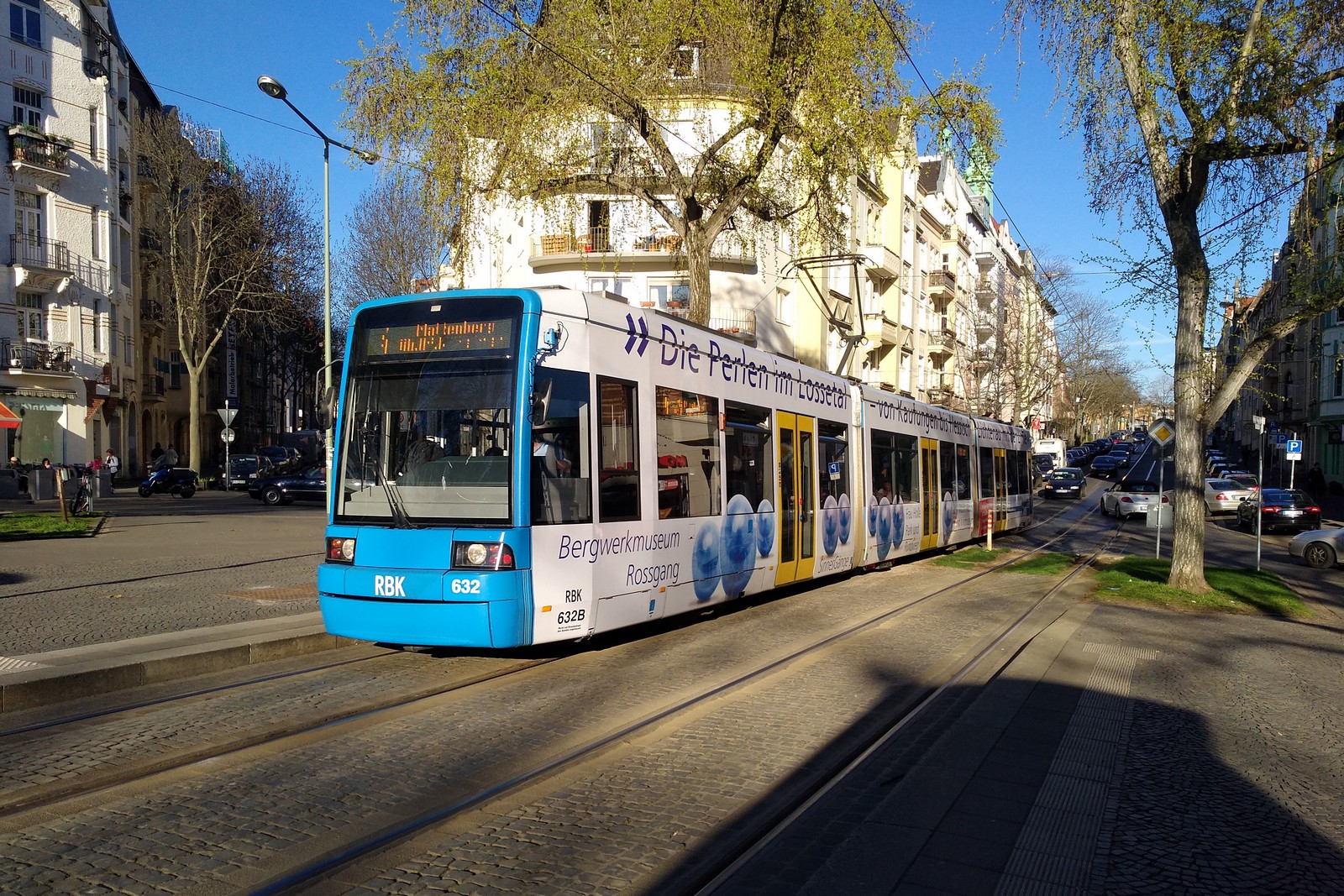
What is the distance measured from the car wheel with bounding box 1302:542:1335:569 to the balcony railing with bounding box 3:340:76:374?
1733 inches

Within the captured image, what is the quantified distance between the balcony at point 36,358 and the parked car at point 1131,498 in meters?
43.1

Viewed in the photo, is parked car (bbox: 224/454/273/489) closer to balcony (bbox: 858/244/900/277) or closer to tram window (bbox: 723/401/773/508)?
balcony (bbox: 858/244/900/277)

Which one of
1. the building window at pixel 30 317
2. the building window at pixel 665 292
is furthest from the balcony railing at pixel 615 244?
the building window at pixel 30 317

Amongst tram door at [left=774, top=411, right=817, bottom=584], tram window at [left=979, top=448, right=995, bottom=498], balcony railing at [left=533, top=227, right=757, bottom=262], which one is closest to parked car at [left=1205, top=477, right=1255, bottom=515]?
tram window at [left=979, top=448, right=995, bottom=498]

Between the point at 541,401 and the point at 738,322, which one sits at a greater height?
the point at 738,322

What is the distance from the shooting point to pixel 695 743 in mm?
6656

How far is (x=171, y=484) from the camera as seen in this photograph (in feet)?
127

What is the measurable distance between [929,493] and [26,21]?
137 feet

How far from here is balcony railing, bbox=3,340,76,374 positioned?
40.5 metres

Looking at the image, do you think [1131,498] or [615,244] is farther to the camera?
[1131,498]

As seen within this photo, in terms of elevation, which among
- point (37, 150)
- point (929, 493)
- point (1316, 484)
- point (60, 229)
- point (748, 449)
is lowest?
Answer: point (1316, 484)

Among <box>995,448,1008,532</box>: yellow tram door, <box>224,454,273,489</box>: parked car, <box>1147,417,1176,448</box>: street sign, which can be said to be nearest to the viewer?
<box>1147,417,1176,448</box>: street sign

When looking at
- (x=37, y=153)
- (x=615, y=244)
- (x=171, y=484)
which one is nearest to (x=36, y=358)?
(x=37, y=153)

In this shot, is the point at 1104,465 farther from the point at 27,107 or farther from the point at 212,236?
the point at 27,107
